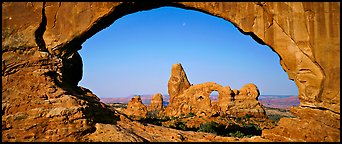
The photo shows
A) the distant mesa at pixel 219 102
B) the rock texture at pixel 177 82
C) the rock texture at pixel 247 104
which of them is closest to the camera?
the distant mesa at pixel 219 102

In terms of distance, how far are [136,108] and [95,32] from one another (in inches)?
1086

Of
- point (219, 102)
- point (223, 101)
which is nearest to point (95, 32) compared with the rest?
point (223, 101)

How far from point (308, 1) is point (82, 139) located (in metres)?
9.09

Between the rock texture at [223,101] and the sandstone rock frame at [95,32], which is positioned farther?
the rock texture at [223,101]

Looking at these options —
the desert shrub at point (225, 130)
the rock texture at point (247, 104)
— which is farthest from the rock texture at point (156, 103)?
the desert shrub at point (225, 130)

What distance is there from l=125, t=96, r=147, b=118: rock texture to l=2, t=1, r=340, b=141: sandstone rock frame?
2544 centimetres

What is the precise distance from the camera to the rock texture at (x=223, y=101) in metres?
41.1

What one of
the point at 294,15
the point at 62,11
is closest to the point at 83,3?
the point at 62,11

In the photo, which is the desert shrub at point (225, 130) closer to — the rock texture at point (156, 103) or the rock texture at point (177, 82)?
the rock texture at point (177, 82)

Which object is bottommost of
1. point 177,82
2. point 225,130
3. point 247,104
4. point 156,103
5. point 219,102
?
point 156,103

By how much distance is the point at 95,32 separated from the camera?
11.0 meters

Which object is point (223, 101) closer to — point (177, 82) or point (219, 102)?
point (219, 102)

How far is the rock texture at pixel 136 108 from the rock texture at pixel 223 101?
21.7 feet

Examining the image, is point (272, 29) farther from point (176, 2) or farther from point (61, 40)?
point (61, 40)
